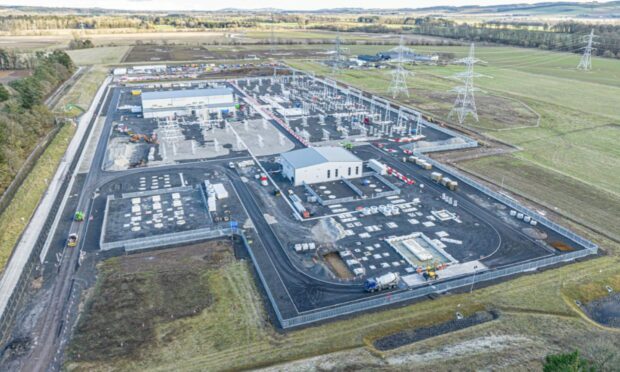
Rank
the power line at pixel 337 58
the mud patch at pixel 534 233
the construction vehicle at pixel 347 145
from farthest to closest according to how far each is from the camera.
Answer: the power line at pixel 337 58, the construction vehicle at pixel 347 145, the mud patch at pixel 534 233

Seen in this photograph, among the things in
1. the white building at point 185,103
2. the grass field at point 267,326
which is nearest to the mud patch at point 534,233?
the grass field at point 267,326

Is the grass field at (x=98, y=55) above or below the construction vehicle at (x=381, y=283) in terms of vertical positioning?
above

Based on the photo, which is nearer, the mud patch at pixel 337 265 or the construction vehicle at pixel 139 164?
the mud patch at pixel 337 265

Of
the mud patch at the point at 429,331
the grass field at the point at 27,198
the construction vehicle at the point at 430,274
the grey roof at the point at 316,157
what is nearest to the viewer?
the mud patch at the point at 429,331

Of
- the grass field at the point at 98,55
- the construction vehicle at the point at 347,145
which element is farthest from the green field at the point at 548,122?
the grass field at the point at 98,55

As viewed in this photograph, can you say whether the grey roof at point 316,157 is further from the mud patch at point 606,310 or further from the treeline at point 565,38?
the treeline at point 565,38

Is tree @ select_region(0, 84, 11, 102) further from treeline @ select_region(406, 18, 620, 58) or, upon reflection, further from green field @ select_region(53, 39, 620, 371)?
treeline @ select_region(406, 18, 620, 58)

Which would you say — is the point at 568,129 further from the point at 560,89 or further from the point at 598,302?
the point at 598,302

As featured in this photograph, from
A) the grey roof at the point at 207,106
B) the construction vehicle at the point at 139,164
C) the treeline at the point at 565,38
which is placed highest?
the treeline at the point at 565,38

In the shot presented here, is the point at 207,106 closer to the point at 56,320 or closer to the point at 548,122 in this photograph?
the point at 56,320
